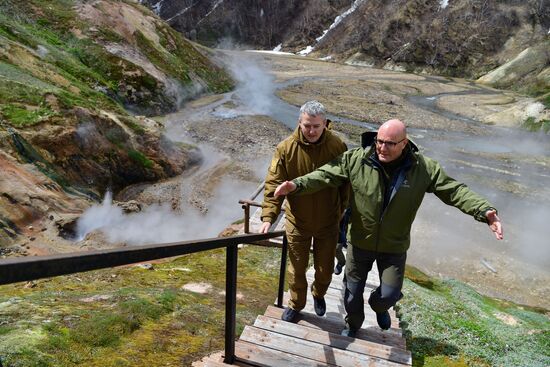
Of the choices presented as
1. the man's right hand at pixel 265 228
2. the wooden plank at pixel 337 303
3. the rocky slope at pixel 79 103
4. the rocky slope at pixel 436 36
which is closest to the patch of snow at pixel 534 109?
the rocky slope at pixel 436 36

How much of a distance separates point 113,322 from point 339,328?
8.20ft

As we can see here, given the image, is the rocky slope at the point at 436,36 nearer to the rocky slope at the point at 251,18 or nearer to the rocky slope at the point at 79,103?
the rocky slope at the point at 251,18

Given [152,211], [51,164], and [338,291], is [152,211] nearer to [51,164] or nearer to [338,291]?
[51,164]

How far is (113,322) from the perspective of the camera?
465cm

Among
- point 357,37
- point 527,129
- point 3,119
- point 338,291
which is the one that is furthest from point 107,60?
point 357,37

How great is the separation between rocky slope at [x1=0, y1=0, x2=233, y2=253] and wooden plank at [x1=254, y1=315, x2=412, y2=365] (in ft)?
28.4

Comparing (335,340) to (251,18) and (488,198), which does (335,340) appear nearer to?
(488,198)

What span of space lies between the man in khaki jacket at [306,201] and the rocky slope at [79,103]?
8.77 metres

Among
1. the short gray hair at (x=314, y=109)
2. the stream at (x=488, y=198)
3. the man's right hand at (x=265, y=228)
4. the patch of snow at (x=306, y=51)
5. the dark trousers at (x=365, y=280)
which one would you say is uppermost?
the patch of snow at (x=306, y=51)

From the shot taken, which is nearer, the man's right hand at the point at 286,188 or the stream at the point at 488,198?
the man's right hand at the point at 286,188

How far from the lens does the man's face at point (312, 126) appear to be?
4.19m

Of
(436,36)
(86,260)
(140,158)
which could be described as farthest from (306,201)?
(436,36)

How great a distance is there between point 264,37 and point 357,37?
32.5m

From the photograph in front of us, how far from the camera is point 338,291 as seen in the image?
619 cm
